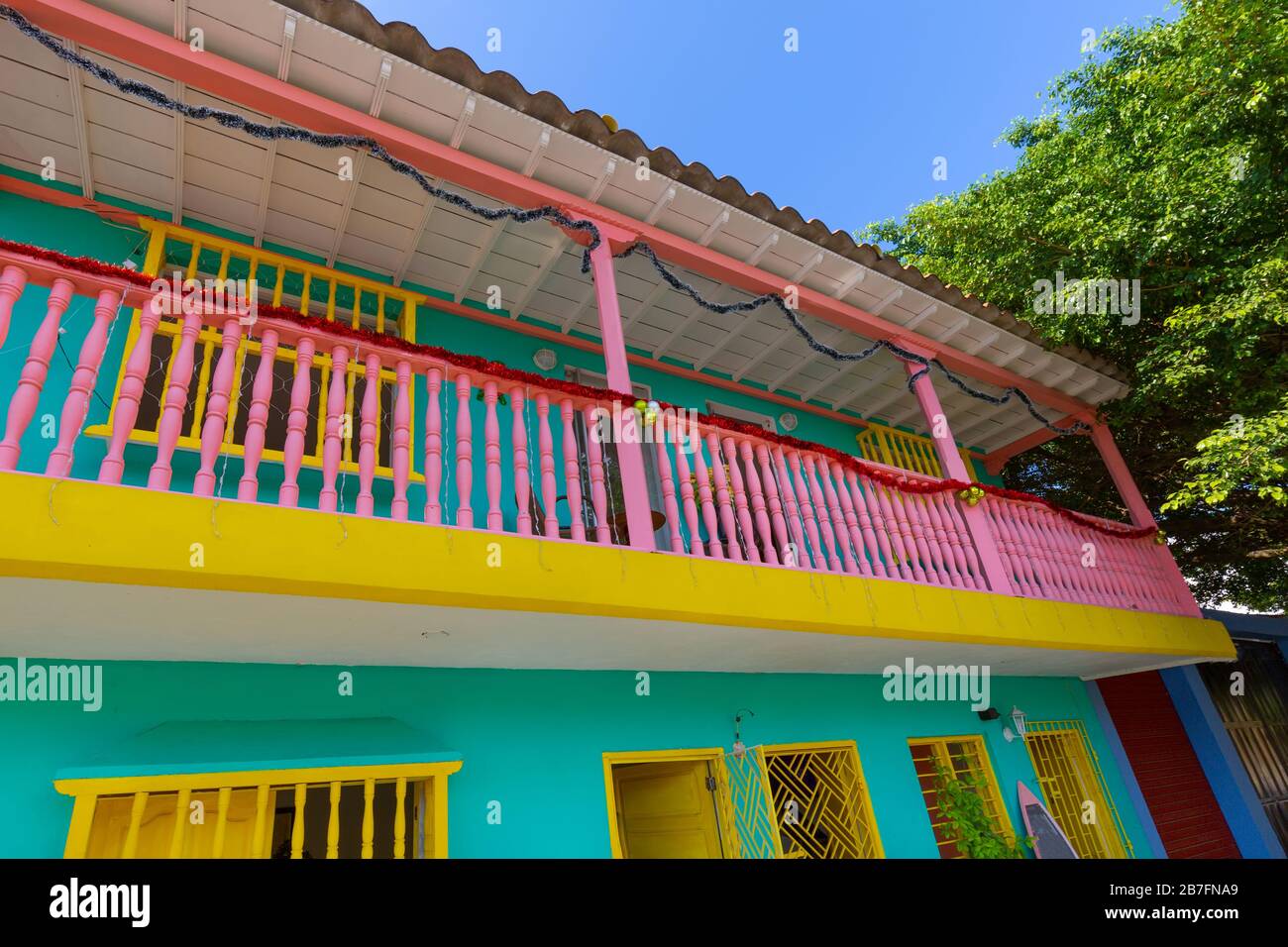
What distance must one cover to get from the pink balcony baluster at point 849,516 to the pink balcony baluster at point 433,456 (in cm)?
292

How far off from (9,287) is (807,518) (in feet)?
13.8

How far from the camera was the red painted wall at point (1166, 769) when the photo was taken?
7.69 metres

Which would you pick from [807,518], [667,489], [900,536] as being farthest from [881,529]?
[667,489]

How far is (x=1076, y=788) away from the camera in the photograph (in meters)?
7.36

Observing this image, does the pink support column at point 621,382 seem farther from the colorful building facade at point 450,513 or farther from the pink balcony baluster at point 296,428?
the pink balcony baluster at point 296,428

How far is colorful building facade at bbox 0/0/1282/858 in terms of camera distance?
2.87 m

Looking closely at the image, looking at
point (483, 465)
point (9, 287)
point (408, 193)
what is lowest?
point (9, 287)

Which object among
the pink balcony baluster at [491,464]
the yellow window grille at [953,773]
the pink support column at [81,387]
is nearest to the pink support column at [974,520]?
the yellow window grille at [953,773]

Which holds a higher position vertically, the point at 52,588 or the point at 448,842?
the point at 52,588

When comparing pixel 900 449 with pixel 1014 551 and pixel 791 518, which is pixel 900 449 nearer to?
pixel 1014 551

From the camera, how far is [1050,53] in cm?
909

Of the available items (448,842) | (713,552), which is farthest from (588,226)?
(448,842)
